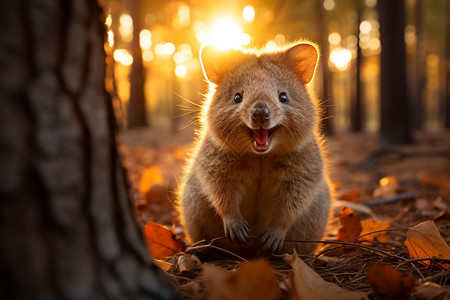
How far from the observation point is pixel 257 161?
2969 millimetres

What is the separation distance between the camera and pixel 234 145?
299 centimetres

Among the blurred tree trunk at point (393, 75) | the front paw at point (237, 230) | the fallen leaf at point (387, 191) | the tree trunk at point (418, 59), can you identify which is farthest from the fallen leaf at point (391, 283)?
the tree trunk at point (418, 59)

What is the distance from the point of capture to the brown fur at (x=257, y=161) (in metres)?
2.97

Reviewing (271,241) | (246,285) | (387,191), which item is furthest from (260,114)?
(387,191)

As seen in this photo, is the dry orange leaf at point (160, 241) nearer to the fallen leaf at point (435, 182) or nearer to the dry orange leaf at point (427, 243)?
the dry orange leaf at point (427, 243)

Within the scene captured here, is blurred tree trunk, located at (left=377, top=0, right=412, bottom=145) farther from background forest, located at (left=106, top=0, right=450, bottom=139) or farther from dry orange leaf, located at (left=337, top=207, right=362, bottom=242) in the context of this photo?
dry orange leaf, located at (left=337, top=207, right=362, bottom=242)

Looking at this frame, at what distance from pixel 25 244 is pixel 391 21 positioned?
32.3ft

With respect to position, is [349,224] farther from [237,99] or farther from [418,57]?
[418,57]

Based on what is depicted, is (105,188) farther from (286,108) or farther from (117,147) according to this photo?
(286,108)

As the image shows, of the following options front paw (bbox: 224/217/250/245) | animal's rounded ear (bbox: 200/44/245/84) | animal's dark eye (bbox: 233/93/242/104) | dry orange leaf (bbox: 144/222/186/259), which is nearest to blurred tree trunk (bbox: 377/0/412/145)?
animal's rounded ear (bbox: 200/44/245/84)

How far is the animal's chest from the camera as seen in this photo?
118 inches

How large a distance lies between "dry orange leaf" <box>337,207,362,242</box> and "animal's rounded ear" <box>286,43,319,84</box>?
1251 millimetres

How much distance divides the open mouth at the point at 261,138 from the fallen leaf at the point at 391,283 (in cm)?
116

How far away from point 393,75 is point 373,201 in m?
5.74
